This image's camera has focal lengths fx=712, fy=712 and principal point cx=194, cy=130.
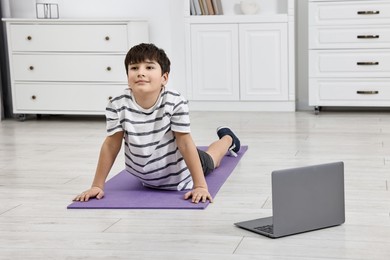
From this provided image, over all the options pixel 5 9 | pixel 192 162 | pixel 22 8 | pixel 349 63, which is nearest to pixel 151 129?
pixel 192 162

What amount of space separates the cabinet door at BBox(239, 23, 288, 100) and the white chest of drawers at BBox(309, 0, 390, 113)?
24cm

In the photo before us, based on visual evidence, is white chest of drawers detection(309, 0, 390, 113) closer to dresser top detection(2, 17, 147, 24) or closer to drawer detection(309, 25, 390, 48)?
drawer detection(309, 25, 390, 48)

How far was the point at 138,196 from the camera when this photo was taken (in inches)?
108

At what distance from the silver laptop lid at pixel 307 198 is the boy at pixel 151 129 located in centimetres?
50

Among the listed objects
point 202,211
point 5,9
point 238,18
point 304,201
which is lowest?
point 202,211

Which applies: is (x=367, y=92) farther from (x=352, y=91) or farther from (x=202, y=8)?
(x=202, y=8)

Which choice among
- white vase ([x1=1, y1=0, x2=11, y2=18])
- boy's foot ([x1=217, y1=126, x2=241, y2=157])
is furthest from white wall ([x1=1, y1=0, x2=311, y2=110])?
boy's foot ([x1=217, y1=126, x2=241, y2=157])

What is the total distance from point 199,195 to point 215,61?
2819 mm

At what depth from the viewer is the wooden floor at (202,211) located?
2.09 m

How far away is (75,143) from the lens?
412 centimetres

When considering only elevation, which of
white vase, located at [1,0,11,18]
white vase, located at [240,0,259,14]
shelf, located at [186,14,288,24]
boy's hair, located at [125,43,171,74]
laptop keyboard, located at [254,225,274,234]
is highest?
white vase, located at [1,0,11,18]

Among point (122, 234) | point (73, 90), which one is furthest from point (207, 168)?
point (73, 90)

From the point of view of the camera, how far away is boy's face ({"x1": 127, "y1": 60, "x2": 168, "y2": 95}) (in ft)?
8.57

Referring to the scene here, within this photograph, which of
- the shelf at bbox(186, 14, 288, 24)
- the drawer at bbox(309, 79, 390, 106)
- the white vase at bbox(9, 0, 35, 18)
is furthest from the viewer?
the white vase at bbox(9, 0, 35, 18)
